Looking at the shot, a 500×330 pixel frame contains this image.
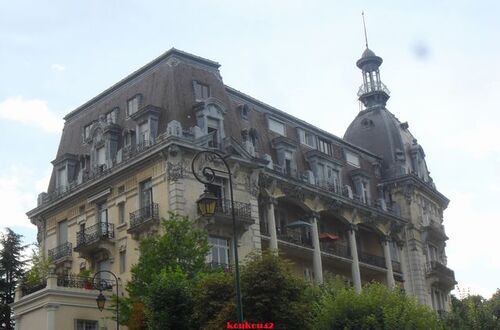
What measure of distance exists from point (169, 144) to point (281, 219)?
37.0ft

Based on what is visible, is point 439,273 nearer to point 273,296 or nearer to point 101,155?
point 101,155

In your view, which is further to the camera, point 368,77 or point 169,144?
point 368,77

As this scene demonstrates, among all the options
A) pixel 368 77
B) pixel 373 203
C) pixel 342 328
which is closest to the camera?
pixel 342 328

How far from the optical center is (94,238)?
44781 mm

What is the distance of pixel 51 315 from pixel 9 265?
16278 mm

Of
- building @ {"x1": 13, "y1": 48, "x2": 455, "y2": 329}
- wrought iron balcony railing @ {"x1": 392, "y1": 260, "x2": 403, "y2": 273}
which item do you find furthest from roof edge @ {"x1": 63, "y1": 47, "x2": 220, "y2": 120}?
wrought iron balcony railing @ {"x1": 392, "y1": 260, "x2": 403, "y2": 273}

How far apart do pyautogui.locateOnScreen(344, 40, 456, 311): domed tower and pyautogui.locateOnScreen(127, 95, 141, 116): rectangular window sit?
69.5 ft

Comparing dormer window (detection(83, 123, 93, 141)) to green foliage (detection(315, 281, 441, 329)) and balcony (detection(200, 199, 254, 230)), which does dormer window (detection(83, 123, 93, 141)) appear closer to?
balcony (detection(200, 199, 254, 230))

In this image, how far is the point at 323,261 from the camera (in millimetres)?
51938

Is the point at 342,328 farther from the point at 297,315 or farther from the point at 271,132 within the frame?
the point at 271,132

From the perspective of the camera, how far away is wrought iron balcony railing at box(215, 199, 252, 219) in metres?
42.6

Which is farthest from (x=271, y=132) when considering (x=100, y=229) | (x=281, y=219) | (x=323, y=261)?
(x=100, y=229)

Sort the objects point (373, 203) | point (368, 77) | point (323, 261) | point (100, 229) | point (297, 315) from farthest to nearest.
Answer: point (368, 77), point (373, 203), point (323, 261), point (100, 229), point (297, 315)

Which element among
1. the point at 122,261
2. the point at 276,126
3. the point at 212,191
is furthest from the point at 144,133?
the point at 276,126
